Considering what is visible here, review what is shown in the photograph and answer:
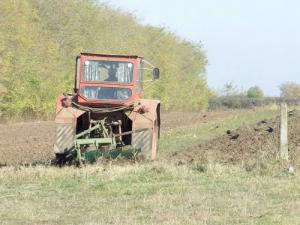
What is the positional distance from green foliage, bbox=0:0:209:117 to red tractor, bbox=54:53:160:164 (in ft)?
66.1

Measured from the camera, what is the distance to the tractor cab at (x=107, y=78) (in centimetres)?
1459

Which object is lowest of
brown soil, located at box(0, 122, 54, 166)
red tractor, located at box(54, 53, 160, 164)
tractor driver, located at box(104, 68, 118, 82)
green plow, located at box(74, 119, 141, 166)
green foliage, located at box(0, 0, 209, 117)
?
brown soil, located at box(0, 122, 54, 166)

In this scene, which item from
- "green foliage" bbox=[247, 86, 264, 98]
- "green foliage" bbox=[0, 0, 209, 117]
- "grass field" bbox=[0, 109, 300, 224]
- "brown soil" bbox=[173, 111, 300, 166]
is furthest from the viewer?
"green foliage" bbox=[247, 86, 264, 98]

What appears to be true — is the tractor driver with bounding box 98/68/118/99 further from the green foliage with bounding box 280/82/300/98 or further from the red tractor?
the green foliage with bounding box 280/82/300/98

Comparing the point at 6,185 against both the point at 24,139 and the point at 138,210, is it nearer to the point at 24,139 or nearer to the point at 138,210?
the point at 138,210

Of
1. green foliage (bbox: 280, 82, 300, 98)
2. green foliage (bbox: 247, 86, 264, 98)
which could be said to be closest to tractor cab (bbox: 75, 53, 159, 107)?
green foliage (bbox: 247, 86, 264, 98)

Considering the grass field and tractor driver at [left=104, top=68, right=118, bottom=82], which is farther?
tractor driver at [left=104, top=68, right=118, bottom=82]

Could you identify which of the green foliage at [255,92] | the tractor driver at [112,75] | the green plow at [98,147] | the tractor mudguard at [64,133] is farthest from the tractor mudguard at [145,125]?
the green foliage at [255,92]

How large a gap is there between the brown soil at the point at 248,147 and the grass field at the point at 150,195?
40.5 inches

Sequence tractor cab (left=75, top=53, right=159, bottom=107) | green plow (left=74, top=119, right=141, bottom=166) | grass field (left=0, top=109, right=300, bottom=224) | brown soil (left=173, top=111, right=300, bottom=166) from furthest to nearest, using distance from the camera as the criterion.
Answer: tractor cab (left=75, top=53, right=159, bottom=107), green plow (left=74, top=119, right=141, bottom=166), brown soil (left=173, top=111, right=300, bottom=166), grass field (left=0, top=109, right=300, bottom=224)

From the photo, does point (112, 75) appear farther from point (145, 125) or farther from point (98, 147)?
point (98, 147)

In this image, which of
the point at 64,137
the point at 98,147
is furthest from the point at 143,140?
the point at 64,137

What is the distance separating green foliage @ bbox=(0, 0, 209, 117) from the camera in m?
35.5

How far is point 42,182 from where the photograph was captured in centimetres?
1121
